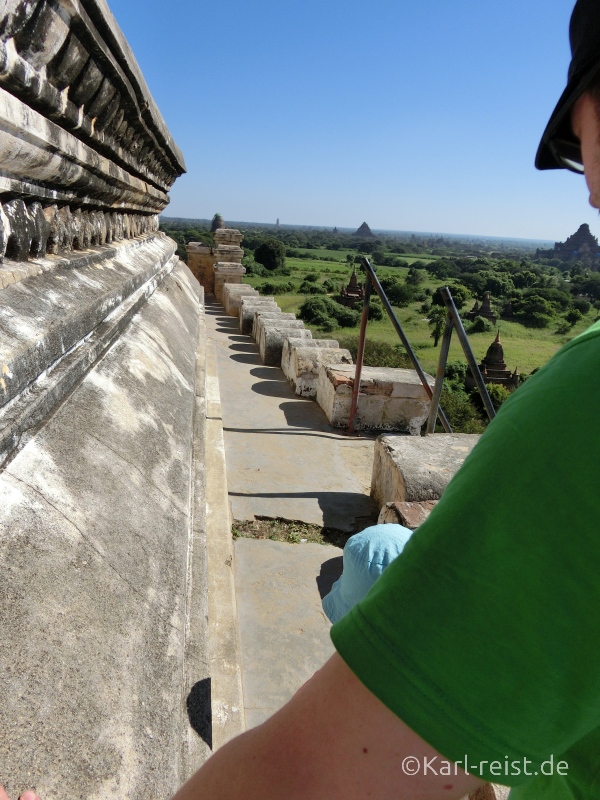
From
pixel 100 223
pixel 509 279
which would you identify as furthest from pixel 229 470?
pixel 509 279

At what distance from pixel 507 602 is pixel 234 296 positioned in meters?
10.8

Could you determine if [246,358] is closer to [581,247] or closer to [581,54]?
[581,54]

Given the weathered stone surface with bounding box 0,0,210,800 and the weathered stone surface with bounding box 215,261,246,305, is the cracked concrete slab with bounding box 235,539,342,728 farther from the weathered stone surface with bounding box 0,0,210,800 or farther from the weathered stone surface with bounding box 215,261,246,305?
the weathered stone surface with bounding box 215,261,246,305

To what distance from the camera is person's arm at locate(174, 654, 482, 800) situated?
1.47 ft

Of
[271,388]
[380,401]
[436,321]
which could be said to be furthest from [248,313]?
[436,321]

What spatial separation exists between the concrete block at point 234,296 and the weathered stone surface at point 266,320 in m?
1.91

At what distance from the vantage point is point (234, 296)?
10945 mm

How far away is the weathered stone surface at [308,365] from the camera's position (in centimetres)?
624

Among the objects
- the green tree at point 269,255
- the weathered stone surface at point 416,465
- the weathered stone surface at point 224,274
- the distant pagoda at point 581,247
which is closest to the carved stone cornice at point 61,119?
the weathered stone surface at point 416,465

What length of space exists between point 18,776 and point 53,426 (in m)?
0.61

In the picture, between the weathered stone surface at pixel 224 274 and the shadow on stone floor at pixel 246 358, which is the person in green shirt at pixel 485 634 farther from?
the weathered stone surface at pixel 224 274

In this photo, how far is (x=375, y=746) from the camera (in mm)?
449

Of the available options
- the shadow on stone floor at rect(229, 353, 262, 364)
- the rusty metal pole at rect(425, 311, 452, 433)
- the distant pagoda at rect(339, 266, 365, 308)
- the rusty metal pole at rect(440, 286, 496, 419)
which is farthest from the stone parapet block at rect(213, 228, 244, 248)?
the distant pagoda at rect(339, 266, 365, 308)

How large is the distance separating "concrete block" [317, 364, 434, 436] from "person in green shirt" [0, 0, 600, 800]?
4817 mm
